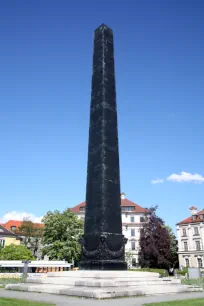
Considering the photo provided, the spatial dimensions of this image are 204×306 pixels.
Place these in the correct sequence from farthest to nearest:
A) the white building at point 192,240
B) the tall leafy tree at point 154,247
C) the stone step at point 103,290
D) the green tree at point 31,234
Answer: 1. the green tree at point 31,234
2. the white building at point 192,240
3. the tall leafy tree at point 154,247
4. the stone step at point 103,290

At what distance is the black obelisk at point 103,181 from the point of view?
1302cm

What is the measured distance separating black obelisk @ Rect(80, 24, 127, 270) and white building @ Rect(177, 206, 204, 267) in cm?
4420

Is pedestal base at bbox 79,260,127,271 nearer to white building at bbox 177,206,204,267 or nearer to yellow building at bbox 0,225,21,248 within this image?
yellow building at bbox 0,225,21,248

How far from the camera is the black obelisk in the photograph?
13.0 meters

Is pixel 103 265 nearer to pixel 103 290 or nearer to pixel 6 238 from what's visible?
pixel 103 290

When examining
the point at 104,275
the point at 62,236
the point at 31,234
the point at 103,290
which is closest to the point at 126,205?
the point at 31,234

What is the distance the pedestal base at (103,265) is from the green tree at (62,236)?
26739 mm

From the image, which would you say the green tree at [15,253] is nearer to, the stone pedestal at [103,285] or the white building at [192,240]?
the stone pedestal at [103,285]

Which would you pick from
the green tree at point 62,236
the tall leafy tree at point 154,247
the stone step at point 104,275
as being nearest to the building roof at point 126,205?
the tall leafy tree at point 154,247

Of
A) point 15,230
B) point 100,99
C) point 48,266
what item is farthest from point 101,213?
point 15,230

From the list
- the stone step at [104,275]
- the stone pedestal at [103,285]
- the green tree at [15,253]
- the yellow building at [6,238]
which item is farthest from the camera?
the yellow building at [6,238]

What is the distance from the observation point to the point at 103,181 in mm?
13828

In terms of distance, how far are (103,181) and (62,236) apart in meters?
29.1

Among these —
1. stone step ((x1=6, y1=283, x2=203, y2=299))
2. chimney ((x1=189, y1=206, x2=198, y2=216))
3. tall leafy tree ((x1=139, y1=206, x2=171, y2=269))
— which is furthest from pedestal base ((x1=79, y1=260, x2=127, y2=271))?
chimney ((x1=189, y1=206, x2=198, y2=216))
